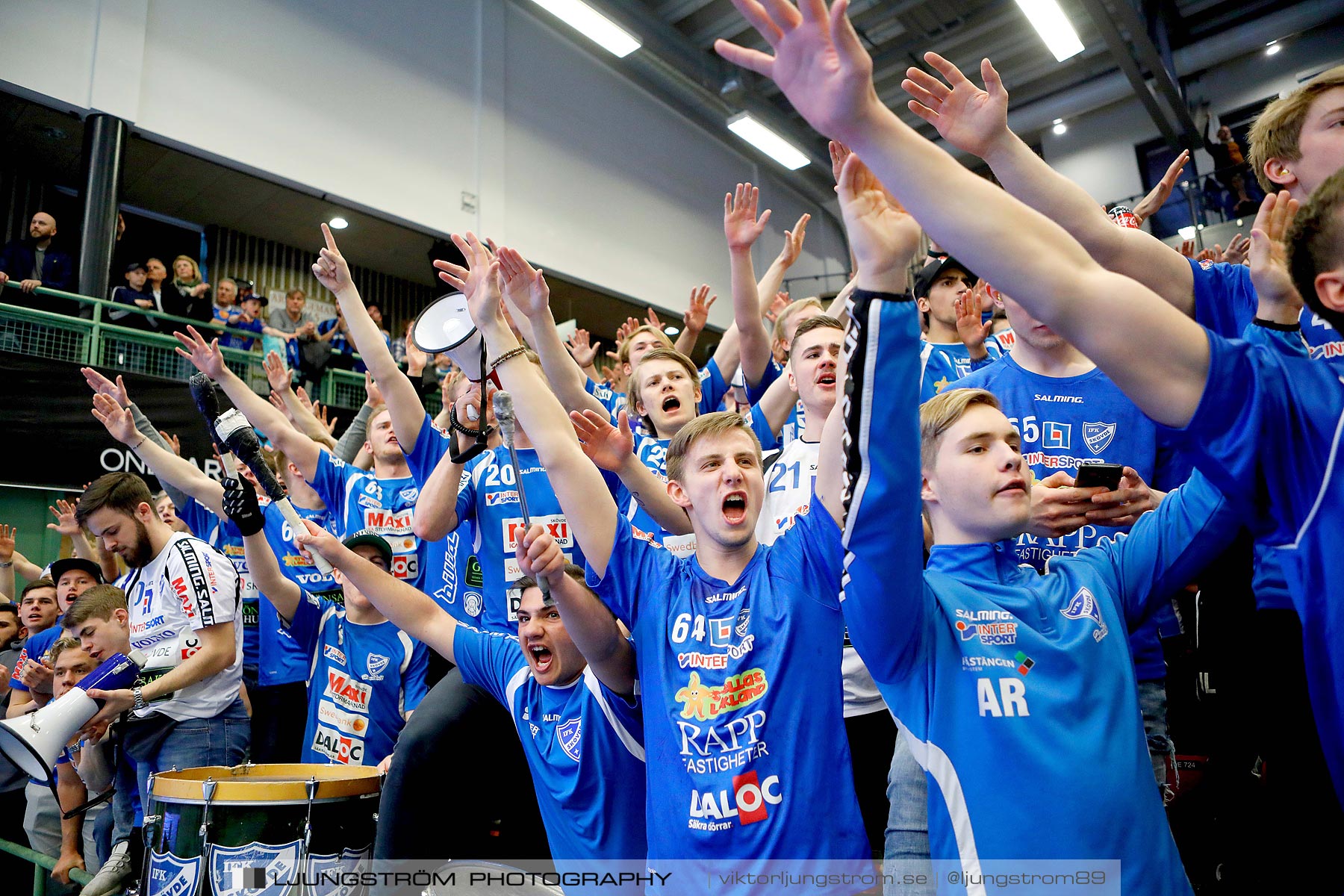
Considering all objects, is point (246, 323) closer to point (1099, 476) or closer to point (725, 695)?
point (725, 695)

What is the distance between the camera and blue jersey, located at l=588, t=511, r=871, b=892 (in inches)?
77.0

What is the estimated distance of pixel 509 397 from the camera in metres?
2.38

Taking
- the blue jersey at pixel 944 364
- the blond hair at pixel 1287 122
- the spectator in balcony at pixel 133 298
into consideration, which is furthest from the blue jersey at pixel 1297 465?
the spectator in balcony at pixel 133 298

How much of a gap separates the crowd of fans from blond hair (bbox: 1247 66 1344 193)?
0.01m

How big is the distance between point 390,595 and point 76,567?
3.84m

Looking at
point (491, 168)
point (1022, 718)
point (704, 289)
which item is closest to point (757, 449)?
point (1022, 718)

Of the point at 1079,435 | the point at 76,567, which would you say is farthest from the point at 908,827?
the point at 76,567

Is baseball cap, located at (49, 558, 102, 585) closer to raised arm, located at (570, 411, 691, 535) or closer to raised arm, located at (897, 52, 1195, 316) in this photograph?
raised arm, located at (570, 411, 691, 535)

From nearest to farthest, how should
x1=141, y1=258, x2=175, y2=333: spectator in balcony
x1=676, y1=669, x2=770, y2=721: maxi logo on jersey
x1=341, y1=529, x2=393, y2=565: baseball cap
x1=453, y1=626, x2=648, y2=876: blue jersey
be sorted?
x1=676, y1=669, x2=770, y2=721: maxi logo on jersey
x1=453, y1=626, x2=648, y2=876: blue jersey
x1=341, y1=529, x2=393, y2=565: baseball cap
x1=141, y1=258, x2=175, y2=333: spectator in balcony

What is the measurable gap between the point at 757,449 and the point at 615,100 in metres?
12.8

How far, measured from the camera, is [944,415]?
2.05 m

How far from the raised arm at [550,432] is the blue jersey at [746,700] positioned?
81 millimetres

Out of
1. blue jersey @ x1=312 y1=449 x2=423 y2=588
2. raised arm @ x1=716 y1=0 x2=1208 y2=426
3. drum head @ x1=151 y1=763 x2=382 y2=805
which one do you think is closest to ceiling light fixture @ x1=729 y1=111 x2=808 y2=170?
blue jersey @ x1=312 y1=449 x2=423 y2=588

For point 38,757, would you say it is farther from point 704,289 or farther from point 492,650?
point 704,289
